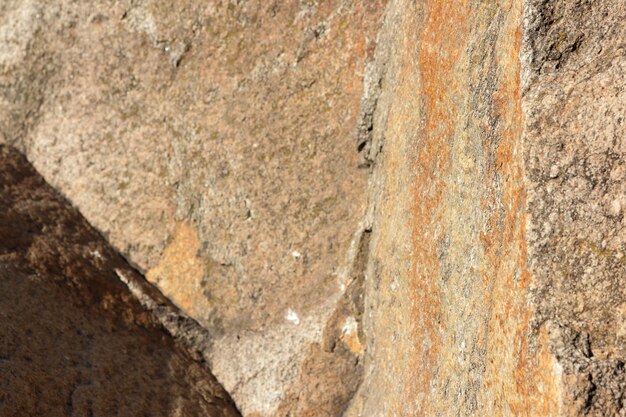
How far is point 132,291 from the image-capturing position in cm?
209

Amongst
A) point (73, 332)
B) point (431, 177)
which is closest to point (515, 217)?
point (431, 177)

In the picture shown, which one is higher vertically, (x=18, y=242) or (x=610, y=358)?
(x=18, y=242)

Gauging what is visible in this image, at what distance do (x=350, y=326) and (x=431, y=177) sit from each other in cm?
52

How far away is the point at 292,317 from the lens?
1.99 m

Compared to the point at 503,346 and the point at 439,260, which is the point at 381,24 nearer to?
the point at 439,260

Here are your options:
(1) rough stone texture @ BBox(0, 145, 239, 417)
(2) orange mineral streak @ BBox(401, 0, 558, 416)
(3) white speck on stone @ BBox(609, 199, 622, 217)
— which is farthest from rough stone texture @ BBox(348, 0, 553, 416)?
(1) rough stone texture @ BBox(0, 145, 239, 417)

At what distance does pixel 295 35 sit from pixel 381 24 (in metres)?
0.21

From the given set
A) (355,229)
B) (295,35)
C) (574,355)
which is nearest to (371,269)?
(355,229)

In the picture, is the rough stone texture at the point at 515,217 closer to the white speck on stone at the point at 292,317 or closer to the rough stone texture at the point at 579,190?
the rough stone texture at the point at 579,190

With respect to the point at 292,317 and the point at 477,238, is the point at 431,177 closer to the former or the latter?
the point at 477,238

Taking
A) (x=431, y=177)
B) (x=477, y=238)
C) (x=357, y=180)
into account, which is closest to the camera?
(x=477, y=238)

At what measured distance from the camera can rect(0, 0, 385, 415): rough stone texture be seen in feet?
6.51

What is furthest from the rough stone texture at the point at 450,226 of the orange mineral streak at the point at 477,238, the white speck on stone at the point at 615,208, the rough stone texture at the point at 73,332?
the rough stone texture at the point at 73,332

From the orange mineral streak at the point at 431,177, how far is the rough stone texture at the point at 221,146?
38 cm
